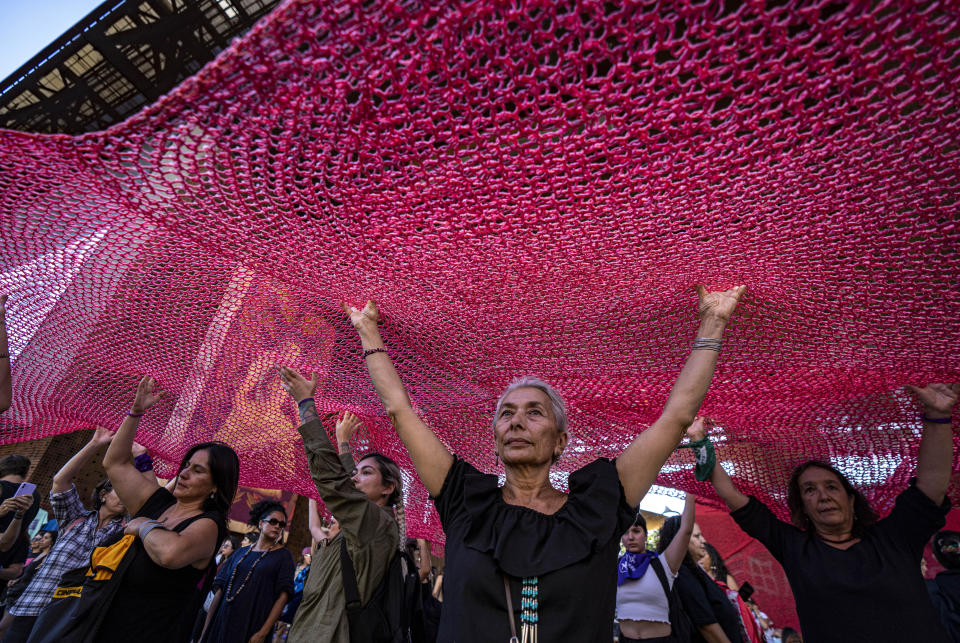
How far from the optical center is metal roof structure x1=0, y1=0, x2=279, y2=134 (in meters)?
5.25

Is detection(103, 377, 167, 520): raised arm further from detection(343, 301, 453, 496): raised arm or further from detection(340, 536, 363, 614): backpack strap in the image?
detection(343, 301, 453, 496): raised arm

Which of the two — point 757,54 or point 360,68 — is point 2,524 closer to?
point 360,68

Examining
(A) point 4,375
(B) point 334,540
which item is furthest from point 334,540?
(A) point 4,375

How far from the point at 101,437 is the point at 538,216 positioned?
2686mm

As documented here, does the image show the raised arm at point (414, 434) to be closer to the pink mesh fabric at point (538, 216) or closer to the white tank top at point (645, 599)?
the pink mesh fabric at point (538, 216)

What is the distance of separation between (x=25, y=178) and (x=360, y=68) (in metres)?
1.02

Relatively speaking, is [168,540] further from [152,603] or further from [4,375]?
[4,375]

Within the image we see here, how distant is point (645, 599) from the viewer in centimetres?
259

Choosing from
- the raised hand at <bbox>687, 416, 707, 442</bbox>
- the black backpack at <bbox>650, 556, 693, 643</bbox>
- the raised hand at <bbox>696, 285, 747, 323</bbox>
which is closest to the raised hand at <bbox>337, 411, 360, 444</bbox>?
the raised hand at <bbox>687, 416, 707, 442</bbox>

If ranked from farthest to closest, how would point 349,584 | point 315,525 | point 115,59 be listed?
point 115,59, point 315,525, point 349,584

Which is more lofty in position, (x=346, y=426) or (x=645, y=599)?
(x=346, y=426)

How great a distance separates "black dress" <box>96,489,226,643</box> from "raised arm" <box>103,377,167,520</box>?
1.27ft

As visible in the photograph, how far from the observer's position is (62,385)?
2.33m

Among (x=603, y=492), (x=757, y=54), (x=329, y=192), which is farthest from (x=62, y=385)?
(x=757, y=54)
